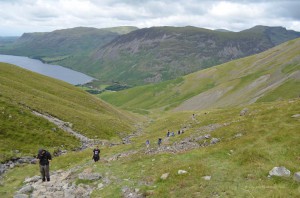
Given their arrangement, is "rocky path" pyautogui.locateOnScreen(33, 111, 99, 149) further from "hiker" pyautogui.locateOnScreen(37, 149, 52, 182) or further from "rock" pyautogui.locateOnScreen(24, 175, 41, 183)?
"hiker" pyautogui.locateOnScreen(37, 149, 52, 182)

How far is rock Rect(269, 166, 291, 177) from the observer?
22.3m

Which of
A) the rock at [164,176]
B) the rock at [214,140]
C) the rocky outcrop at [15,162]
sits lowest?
the rocky outcrop at [15,162]

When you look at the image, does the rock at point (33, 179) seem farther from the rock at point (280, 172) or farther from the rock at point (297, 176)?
the rock at point (297, 176)

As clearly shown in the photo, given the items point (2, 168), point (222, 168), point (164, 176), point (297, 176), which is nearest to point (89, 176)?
point (164, 176)

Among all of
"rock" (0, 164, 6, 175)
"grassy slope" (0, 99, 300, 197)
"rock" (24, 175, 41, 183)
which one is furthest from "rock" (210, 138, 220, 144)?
"rock" (0, 164, 6, 175)

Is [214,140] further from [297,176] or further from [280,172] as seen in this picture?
[297,176]

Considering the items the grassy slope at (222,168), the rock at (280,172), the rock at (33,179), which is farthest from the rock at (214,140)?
the rock at (33,179)

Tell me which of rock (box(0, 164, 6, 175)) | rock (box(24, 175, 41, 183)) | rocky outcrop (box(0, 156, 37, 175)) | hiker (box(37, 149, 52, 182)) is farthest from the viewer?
rocky outcrop (box(0, 156, 37, 175))

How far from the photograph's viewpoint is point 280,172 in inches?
888

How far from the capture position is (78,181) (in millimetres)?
27531

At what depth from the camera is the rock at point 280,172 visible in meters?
22.3

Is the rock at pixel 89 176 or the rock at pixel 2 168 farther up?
the rock at pixel 89 176

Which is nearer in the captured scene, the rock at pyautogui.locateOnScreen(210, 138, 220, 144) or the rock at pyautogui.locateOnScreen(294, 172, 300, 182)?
the rock at pyautogui.locateOnScreen(294, 172, 300, 182)

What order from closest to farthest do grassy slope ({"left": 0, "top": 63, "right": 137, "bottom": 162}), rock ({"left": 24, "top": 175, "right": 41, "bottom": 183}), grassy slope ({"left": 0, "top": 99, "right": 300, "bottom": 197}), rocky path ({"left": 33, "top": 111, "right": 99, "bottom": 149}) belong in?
1. grassy slope ({"left": 0, "top": 99, "right": 300, "bottom": 197})
2. rock ({"left": 24, "top": 175, "right": 41, "bottom": 183})
3. grassy slope ({"left": 0, "top": 63, "right": 137, "bottom": 162})
4. rocky path ({"left": 33, "top": 111, "right": 99, "bottom": 149})
